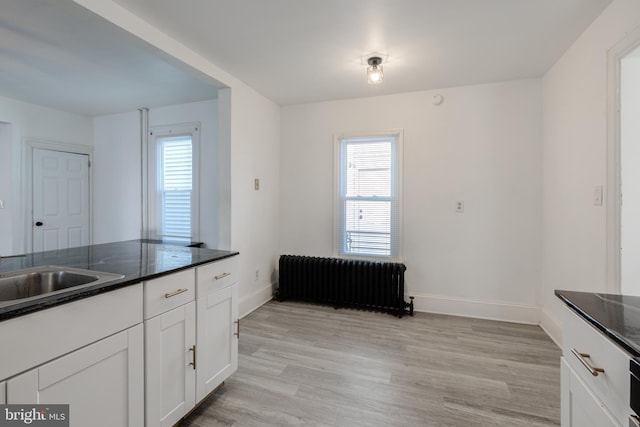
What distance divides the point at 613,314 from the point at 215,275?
1878mm

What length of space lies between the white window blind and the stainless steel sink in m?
2.62

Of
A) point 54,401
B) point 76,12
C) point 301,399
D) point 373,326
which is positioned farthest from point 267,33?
point 373,326

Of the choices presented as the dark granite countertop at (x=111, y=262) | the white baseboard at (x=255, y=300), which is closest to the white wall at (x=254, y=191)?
the white baseboard at (x=255, y=300)

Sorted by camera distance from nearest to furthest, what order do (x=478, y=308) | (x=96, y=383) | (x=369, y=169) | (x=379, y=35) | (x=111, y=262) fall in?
(x=96, y=383) → (x=111, y=262) → (x=379, y=35) → (x=478, y=308) → (x=369, y=169)

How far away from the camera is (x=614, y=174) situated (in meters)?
1.82

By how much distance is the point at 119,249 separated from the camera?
6.64 ft

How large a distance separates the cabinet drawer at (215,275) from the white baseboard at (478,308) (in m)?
2.30

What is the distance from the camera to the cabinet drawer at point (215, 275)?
1697 millimetres

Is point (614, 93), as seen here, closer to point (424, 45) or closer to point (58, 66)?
point (424, 45)

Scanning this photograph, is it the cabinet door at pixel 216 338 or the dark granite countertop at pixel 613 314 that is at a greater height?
the dark granite countertop at pixel 613 314

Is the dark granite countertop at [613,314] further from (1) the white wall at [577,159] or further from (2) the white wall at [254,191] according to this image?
(2) the white wall at [254,191]

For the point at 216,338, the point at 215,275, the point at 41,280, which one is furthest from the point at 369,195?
the point at 41,280

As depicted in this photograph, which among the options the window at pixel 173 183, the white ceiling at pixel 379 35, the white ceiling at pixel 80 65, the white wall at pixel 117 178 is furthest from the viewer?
the white wall at pixel 117 178

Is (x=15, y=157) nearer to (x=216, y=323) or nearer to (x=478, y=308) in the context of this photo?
(x=216, y=323)
